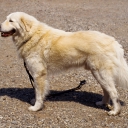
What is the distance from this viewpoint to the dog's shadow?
5.87 meters

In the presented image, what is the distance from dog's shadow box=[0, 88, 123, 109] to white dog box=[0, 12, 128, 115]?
523 mm

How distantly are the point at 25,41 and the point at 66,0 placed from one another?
51.8 feet

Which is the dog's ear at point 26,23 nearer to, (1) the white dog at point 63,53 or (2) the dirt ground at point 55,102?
(1) the white dog at point 63,53

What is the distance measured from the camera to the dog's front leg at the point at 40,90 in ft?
17.5

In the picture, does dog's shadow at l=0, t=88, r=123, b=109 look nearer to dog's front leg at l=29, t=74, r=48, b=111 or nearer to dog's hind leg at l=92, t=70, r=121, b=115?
dog's front leg at l=29, t=74, r=48, b=111

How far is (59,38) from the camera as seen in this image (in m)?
5.16

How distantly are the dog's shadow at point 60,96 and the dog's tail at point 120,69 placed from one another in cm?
86

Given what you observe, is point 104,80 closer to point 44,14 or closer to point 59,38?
point 59,38

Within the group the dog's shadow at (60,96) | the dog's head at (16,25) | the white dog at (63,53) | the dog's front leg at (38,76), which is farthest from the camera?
the dog's shadow at (60,96)

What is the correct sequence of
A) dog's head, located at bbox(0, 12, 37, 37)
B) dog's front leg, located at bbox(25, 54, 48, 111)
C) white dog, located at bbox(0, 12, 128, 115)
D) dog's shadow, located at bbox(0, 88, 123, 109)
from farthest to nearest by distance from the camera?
dog's shadow, located at bbox(0, 88, 123, 109), dog's front leg, located at bbox(25, 54, 48, 111), dog's head, located at bbox(0, 12, 37, 37), white dog, located at bbox(0, 12, 128, 115)

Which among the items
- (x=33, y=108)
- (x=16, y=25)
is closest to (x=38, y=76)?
Result: (x=33, y=108)

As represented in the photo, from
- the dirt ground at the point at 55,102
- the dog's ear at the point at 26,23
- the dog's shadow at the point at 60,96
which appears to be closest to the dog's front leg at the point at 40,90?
the dirt ground at the point at 55,102

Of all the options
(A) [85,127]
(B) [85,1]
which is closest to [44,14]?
(B) [85,1]

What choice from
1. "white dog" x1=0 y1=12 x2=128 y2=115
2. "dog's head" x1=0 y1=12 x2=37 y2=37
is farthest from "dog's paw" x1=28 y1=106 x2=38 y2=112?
"dog's head" x1=0 y1=12 x2=37 y2=37
